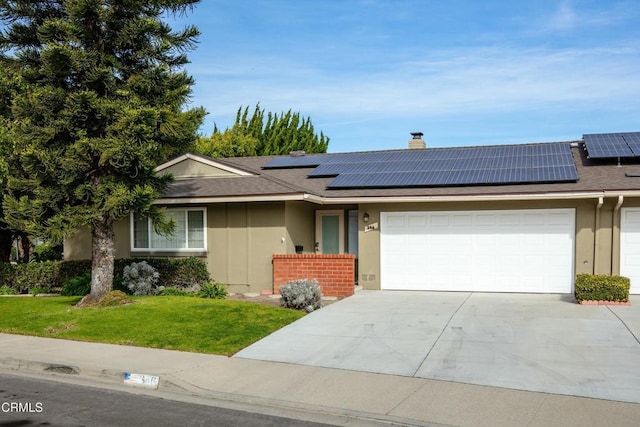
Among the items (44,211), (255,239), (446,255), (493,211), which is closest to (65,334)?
(44,211)

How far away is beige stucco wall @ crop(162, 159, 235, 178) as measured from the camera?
705 inches

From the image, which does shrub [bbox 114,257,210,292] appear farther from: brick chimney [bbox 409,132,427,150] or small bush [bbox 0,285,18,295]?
brick chimney [bbox 409,132,427,150]

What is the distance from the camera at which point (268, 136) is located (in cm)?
3956

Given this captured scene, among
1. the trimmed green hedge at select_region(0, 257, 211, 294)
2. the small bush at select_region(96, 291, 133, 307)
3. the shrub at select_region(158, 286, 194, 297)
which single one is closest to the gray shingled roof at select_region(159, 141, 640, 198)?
the trimmed green hedge at select_region(0, 257, 211, 294)

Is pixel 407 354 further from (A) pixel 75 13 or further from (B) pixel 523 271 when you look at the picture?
(A) pixel 75 13

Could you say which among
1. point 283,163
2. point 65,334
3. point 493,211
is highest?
point 283,163

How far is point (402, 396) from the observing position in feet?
23.2

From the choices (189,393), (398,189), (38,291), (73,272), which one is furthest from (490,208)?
(38,291)

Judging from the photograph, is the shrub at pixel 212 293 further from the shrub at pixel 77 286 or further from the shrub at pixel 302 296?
the shrub at pixel 77 286

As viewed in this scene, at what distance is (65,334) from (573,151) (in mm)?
15042

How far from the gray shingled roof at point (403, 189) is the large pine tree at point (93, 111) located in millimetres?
3043

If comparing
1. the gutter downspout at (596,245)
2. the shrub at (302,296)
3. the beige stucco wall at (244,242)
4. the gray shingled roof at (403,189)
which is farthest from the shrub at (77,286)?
the gutter downspout at (596,245)

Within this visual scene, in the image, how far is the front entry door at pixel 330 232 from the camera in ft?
57.4

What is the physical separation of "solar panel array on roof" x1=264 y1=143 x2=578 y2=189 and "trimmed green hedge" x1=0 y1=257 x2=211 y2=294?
14.9 feet
